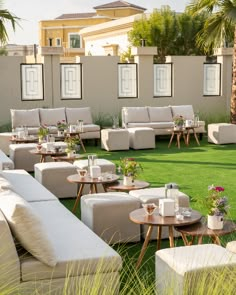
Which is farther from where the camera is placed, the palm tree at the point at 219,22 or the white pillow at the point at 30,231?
the palm tree at the point at 219,22

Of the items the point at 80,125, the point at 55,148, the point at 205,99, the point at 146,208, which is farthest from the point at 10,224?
the point at 205,99

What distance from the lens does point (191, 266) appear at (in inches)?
173

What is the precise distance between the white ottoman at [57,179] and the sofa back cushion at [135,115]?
6.48 meters

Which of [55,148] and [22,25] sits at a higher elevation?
[22,25]

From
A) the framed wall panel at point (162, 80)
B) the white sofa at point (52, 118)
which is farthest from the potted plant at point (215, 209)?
the framed wall panel at point (162, 80)

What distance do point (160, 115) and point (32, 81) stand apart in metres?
3.67

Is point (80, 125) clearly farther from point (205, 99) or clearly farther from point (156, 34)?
point (156, 34)

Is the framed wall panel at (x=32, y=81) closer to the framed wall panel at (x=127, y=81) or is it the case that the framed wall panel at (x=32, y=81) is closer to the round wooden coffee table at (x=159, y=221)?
the framed wall panel at (x=127, y=81)

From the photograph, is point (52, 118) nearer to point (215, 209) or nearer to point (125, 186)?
point (125, 186)

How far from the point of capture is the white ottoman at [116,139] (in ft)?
45.4

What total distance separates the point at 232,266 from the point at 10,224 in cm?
176

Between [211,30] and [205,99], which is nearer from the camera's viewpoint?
[211,30]

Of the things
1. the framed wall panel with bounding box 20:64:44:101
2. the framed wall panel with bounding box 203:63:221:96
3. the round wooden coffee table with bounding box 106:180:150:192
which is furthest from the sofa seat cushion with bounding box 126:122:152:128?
the round wooden coffee table with bounding box 106:180:150:192

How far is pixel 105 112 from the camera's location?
669 inches
